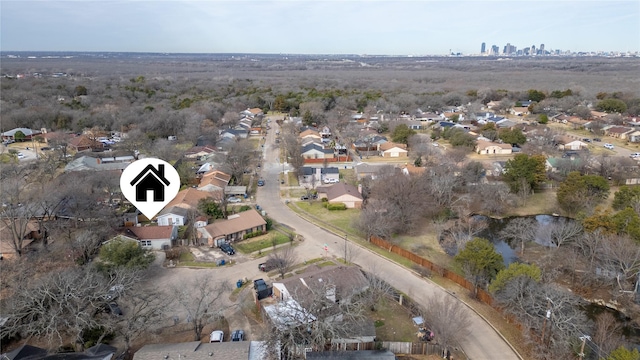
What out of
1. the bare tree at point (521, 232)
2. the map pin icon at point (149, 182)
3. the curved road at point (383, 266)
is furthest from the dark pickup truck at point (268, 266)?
the bare tree at point (521, 232)

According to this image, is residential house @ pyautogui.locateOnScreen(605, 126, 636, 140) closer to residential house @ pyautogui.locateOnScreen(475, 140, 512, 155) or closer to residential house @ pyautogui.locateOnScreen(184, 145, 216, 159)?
residential house @ pyautogui.locateOnScreen(475, 140, 512, 155)

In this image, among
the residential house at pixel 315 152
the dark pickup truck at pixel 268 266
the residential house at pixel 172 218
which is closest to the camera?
the dark pickup truck at pixel 268 266

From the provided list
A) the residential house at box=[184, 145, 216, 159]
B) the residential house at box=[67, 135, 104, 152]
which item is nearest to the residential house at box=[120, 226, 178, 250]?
the residential house at box=[184, 145, 216, 159]

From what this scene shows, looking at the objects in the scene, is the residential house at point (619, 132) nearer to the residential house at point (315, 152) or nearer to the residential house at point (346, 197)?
the residential house at point (315, 152)

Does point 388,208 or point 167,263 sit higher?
point 388,208

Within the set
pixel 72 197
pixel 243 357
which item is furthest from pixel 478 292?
pixel 72 197

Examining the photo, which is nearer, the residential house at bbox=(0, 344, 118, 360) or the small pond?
the residential house at bbox=(0, 344, 118, 360)

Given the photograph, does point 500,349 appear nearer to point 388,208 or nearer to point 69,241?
point 388,208
